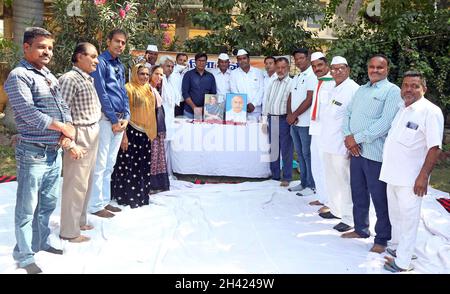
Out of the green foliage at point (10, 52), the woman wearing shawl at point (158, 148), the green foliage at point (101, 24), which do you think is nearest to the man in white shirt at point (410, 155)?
the woman wearing shawl at point (158, 148)

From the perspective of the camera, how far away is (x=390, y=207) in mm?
3701

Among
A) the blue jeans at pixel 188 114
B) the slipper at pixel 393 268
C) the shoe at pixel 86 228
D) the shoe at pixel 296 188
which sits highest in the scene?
the blue jeans at pixel 188 114

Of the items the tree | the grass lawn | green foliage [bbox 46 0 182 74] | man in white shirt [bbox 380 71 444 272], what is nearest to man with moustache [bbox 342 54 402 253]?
man in white shirt [bbox 380 71 444 272]

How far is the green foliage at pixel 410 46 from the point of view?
798cm

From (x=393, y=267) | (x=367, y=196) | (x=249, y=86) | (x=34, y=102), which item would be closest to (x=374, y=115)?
(x=367, y=196)

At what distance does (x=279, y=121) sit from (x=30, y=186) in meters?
3.74

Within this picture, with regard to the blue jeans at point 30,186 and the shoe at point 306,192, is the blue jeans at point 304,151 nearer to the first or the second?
the shoe at point 306,192

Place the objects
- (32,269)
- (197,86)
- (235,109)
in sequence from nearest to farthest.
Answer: (32,269)
(235,109)
(197,86)

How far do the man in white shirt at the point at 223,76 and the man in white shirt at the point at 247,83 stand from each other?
0.08 metres

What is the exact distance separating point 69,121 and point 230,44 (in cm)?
595

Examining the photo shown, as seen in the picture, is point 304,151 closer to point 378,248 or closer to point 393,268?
point 378,248

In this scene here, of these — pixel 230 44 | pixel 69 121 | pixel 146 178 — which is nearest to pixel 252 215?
pixel 146 178

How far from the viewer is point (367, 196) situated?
416 centimetres

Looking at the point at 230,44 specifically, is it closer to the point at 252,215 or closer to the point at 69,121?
the point at 252,215
